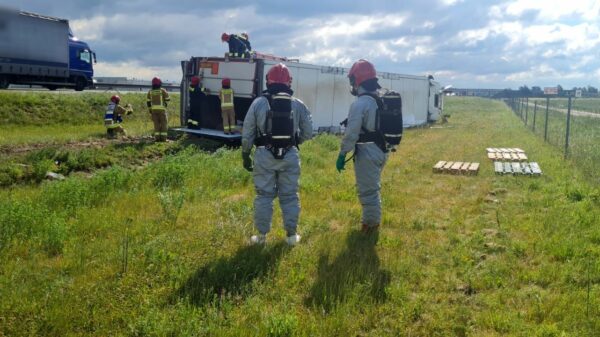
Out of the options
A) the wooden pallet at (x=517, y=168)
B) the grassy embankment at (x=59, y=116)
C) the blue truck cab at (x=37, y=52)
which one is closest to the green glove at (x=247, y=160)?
the wooden pallet at (x=517, y=168)

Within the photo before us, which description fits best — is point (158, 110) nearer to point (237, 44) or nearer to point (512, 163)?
point (237, 44)

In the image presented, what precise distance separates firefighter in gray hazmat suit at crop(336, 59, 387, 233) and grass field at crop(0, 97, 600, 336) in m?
0.43

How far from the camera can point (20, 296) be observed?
12.6 feet

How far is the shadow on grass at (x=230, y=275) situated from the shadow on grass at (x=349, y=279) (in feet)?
1.75

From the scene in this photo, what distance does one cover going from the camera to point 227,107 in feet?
43.0

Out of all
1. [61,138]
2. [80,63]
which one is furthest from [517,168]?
[80,63]

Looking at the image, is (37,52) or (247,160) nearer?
(247,160)

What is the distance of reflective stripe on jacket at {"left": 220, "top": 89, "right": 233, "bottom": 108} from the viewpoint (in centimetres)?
1288

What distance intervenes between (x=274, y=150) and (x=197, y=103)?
9641 millimetres

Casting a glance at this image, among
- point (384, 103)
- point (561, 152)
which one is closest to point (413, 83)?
point (561, 152)

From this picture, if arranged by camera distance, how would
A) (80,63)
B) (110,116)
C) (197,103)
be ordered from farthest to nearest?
1. (80,63)
2. (197,103)
3. (110,116)

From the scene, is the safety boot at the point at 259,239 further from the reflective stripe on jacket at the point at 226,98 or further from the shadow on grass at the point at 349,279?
the reflective stripe on jacket at the point at 226,98

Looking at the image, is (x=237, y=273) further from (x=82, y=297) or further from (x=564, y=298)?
(x=564, y=298)

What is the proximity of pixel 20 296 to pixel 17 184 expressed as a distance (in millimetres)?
5669
